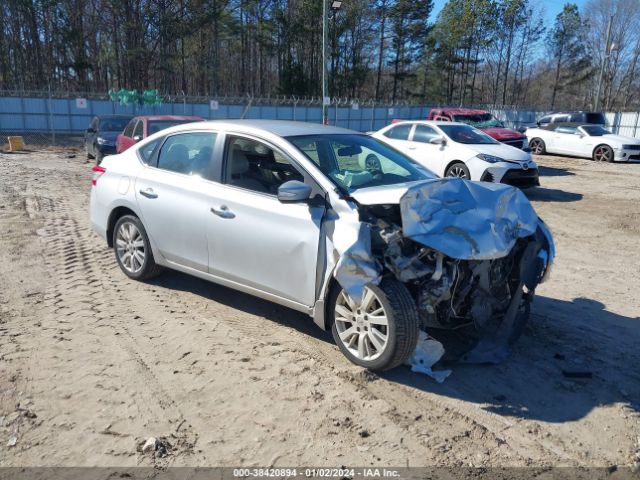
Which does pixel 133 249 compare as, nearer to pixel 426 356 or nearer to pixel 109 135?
pixel 426 356

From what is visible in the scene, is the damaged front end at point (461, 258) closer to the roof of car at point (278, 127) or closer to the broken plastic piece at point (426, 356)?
the broken plastic piece at point (426, 356)

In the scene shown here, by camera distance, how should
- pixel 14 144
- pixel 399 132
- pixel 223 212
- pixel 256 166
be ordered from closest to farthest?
1. pixel 223 212
2. pixel 256 166
3. pixel 399 132
4. pixel 14 144

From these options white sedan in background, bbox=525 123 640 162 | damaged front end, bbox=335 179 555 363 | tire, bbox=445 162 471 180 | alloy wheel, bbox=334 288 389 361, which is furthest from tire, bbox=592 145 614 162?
alloy wheel, bbox=334 288 389 361

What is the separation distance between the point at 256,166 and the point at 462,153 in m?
8.15

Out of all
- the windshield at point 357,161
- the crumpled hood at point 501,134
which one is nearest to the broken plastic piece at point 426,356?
the windshield at point 357,161

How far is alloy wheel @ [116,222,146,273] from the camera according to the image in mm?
5695

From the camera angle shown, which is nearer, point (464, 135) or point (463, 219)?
point (463, 219)

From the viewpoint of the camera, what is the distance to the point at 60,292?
5598 millimetres

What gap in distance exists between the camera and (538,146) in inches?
860

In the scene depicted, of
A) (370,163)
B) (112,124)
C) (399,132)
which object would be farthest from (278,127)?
(112,124)

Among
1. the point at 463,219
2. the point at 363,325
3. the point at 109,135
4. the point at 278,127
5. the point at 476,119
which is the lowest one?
the point at 363,325

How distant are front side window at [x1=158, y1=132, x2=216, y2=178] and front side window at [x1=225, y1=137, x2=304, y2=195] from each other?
27 cm

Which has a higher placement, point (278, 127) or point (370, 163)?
point (278, 127)

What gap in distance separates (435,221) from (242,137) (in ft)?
6.64
